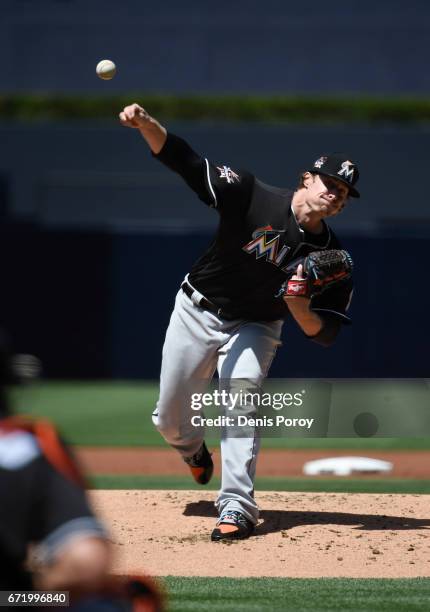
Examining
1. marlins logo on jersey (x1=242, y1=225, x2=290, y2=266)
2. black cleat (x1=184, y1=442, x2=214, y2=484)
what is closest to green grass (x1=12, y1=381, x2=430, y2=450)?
black cleat (x1=184, y1=442, x2=214, y2=484)

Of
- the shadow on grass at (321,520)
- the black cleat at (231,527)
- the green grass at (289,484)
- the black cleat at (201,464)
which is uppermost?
the green grass at (289,484)

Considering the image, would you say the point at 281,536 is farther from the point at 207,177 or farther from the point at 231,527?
the point at 207,177

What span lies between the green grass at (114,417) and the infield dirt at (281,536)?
7.79 ft

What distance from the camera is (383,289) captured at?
15094 millimetres

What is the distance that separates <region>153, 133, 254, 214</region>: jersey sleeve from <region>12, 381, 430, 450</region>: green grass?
3.73 meters

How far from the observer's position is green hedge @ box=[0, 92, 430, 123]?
18891mm

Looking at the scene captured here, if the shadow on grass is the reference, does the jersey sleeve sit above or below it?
above

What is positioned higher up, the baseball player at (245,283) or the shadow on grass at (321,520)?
the baseball player at (245,283)

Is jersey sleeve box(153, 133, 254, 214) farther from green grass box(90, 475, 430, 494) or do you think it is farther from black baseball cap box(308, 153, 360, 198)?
green grass box(90, 475, 430, 494)

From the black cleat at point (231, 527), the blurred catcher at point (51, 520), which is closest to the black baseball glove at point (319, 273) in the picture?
the black cleat at point (231, 527)

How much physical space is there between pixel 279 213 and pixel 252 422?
101 centimetres

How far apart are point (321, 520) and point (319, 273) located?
1.50 meters

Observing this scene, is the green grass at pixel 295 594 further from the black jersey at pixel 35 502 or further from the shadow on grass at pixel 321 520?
the black jersey at pixel 35 502

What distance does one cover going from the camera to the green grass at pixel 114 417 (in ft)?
34.4
